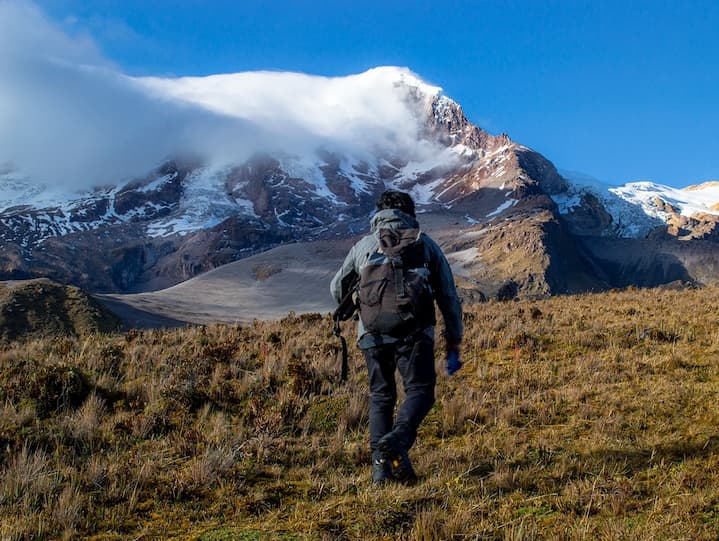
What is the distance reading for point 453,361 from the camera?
14.5ft

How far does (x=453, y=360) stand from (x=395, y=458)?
86cm

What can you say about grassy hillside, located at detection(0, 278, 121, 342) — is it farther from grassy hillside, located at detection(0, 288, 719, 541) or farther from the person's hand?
the person's hand

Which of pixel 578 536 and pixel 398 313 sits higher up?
pixel 398 313

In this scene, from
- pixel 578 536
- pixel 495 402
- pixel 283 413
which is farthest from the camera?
pixel 495 402

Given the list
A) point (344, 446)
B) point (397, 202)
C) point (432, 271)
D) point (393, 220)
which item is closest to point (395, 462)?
point (344, 446)

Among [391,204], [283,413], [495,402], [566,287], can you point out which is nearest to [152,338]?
[283,413]

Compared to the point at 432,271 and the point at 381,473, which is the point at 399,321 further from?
the point at 381,473

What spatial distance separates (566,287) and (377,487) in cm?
13722

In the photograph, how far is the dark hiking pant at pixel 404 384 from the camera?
166 inches

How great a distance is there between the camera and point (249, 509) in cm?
387

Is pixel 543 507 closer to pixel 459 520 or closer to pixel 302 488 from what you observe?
pixel 459 520

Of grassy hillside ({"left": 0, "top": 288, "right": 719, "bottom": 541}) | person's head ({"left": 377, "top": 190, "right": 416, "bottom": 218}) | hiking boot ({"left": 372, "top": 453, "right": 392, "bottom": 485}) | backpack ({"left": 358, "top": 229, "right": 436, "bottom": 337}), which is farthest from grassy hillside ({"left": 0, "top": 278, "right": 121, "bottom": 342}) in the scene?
hiking boot ({"left": 372, "top": 453, "right": 392, "bottom": 485})

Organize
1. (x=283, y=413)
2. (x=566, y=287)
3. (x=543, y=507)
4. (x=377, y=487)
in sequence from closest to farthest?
(x=543, y=507) < (x=377, y=487) < (x=283, y=413) < (x=566, y=287)

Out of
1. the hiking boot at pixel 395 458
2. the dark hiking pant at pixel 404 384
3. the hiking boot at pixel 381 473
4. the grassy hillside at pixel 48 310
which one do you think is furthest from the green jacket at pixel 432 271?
the grassy hillside at pixel 48 310
